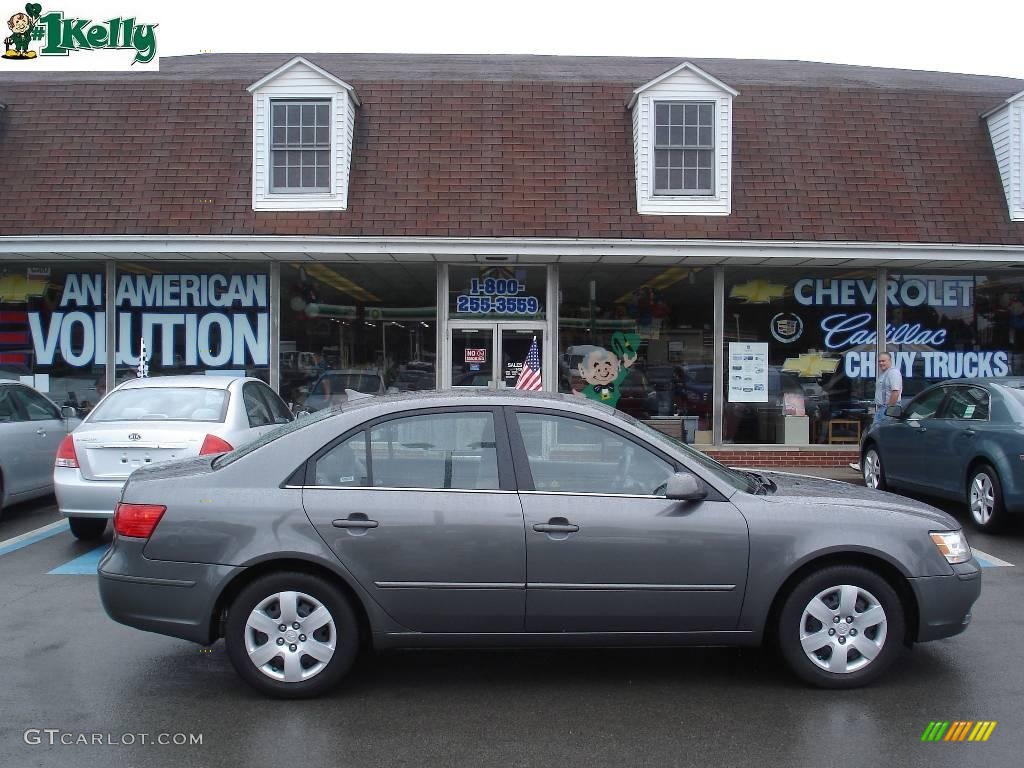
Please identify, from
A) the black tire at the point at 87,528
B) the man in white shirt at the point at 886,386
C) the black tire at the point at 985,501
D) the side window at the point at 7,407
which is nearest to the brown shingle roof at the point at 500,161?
the man in white shirt at the point at 886,386

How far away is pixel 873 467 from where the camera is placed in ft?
37.9

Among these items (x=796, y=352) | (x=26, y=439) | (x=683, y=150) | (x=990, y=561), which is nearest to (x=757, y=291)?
(x=796, y=352)

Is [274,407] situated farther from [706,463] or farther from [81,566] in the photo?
[706,463]

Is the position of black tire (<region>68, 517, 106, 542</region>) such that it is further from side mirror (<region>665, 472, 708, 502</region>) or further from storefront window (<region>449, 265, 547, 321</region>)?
storefront window (<region>449, 265, 547, 321</region>)

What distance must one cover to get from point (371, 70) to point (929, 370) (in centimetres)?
1027

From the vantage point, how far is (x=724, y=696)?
4820mm

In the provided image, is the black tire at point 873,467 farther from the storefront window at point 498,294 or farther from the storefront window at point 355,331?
the storefront window at point 355,331

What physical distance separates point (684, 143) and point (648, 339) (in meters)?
2.91

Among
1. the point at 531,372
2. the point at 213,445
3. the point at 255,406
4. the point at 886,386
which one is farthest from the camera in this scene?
the point at 531,372

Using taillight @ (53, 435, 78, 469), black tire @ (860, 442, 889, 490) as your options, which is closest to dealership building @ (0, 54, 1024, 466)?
black tire @ (860, 442, 889, 490)

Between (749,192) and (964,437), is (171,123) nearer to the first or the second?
(749,192)

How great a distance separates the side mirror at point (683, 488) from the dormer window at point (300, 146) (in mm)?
9871

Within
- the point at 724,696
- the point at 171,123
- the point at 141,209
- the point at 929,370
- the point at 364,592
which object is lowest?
the point at 724,696

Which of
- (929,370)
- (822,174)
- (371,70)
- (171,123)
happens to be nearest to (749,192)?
(822,174)
